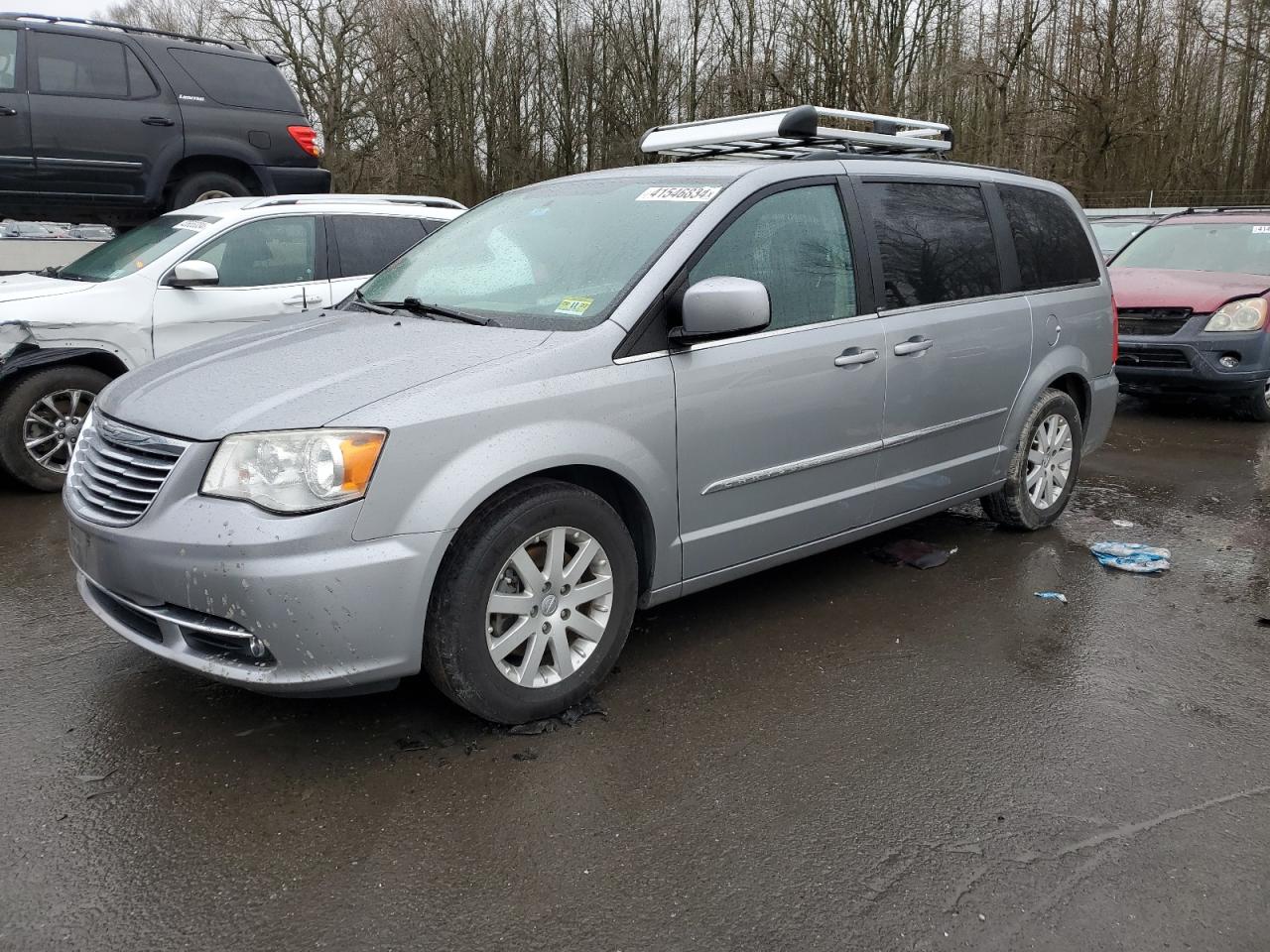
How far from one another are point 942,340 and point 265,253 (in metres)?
4.39

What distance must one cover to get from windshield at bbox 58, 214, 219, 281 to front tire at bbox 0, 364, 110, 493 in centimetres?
72

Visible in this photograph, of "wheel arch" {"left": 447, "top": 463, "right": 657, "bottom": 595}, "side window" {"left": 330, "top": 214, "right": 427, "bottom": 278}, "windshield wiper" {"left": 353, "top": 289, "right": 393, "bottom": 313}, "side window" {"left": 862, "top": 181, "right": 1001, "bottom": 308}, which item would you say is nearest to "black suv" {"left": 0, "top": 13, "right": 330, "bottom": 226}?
"side window" {"left": 330, "top": 214, "right": 427, "bottom": 278}

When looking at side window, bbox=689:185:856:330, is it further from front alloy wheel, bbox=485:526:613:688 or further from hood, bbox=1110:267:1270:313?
hood, bbox=1110:267:1270:313

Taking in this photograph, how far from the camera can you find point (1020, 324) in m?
5.04

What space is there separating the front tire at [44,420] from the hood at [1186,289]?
7888 millimetres

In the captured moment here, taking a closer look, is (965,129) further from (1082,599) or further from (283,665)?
(283,665)

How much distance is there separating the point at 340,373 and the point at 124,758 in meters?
1.32

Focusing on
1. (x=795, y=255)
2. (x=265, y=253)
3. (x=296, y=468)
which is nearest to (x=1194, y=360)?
(x=795, y=255)

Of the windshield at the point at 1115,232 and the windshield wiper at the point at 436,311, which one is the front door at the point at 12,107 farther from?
the windshield at the point at 1115,232

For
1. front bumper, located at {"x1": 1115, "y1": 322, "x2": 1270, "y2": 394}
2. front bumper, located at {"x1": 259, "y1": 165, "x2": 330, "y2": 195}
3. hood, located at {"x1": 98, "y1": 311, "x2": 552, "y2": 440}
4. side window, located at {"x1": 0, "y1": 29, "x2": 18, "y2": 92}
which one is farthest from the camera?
front bumper, located at {"x1": 259, "y1": 165, "x2": 330, "y2": 195}

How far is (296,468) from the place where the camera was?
2904mm

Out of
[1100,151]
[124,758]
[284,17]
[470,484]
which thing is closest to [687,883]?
[470,484]

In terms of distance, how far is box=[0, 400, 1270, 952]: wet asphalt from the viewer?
8.12 feet

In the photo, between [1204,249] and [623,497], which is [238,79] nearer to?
[623,497]
